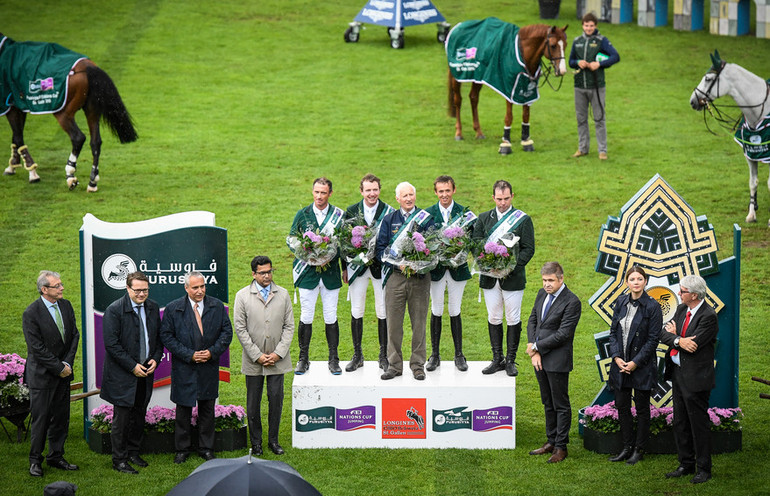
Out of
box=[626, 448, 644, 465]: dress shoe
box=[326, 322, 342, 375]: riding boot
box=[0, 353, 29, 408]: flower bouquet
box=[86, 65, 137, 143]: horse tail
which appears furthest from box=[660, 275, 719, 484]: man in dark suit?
box=[86, 65, 137, 143]: horse tail

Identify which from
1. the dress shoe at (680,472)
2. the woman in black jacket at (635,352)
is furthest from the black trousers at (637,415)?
the dress shoe at (680,472)

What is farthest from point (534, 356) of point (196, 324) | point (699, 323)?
point (196, 324)

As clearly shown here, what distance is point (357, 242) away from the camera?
9.55 m

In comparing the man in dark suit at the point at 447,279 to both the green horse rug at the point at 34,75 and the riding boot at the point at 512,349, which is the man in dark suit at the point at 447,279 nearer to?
the riding boot at the point at 512,349

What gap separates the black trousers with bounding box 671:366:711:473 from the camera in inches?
340

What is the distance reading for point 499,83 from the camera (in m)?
18.1

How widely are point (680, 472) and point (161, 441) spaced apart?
458cm

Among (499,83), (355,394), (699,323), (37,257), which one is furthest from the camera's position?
(499,83)

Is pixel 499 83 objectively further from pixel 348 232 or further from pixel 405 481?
pixel 405 481

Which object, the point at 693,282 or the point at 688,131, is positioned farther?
the point at 688,131

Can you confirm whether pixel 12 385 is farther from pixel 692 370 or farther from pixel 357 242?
pixel 692 370

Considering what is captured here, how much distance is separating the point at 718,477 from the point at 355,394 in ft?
10.6

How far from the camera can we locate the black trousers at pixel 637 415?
9008 millimetres

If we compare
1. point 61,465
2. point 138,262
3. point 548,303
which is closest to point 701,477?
point 548,303
